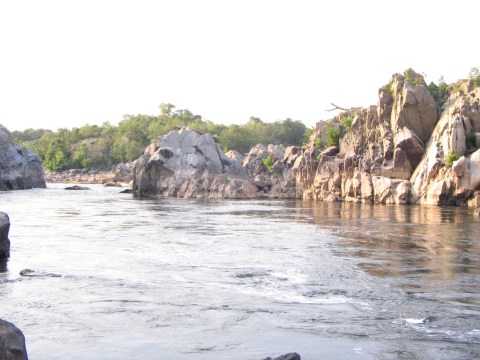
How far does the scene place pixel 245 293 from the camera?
17.7m

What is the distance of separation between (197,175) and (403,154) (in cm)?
2655

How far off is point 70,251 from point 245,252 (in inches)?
281

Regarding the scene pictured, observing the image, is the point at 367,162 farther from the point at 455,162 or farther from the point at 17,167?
the point at 17,167

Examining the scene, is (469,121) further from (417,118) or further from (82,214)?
(82,214)

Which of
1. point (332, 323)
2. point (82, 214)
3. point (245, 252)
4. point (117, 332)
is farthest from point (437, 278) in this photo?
point (82, 214)

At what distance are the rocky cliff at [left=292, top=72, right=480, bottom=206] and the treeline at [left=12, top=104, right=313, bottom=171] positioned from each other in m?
68.2

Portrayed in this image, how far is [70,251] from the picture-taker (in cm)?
2614

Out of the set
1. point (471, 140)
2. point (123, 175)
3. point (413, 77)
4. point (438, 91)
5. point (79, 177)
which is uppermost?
point (413, 77)

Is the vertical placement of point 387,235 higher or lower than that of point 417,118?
lower

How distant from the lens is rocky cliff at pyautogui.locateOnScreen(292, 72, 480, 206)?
181ft

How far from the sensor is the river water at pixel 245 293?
1285 cm

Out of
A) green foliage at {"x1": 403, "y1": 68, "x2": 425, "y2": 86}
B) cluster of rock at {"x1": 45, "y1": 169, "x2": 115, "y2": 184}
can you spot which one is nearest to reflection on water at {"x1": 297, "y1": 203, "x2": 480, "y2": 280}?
green foliage at {"x1": 403, "y1": 68, "x2": 425, "y2": 86}

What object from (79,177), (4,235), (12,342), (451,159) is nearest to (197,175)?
(451,159)

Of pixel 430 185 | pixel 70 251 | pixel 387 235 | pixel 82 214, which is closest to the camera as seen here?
pixel 70 251
